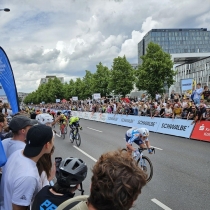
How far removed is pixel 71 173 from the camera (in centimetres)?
176

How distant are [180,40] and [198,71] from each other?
48223 mm

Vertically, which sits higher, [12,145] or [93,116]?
[12,145]

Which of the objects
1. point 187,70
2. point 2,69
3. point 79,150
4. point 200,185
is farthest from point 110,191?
point 187,70

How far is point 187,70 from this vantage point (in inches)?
3199

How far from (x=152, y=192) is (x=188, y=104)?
10101 mm

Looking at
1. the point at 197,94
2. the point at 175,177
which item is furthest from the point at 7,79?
the point at 197,94

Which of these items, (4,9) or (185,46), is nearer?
(4,9)

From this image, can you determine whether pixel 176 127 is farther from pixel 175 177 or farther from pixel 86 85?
pixel 86 85

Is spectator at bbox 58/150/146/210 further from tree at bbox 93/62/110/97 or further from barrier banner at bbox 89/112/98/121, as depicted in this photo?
tree at bbox 93/62/110/97

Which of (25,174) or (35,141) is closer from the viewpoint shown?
(25,174)

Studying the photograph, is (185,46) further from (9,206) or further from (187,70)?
(9,206)

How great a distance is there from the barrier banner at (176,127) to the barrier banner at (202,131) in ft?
1.05

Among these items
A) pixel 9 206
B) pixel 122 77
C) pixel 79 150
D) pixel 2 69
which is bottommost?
pixel 79 150

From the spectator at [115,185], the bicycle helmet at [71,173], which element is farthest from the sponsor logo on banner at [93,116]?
the spectator at [115,185]
